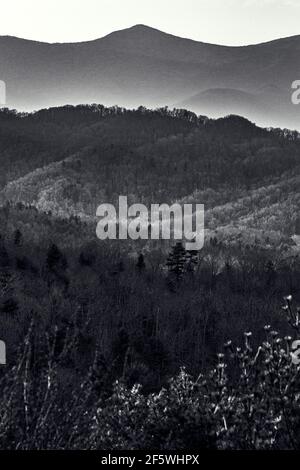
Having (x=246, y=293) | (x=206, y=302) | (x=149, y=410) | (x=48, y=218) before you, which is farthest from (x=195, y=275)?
(x=149, y=410)

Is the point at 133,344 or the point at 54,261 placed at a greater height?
the point at 54,261

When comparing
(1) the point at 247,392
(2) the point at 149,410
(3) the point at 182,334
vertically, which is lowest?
(3) the point at 182,334

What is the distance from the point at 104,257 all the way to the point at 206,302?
40087 mm

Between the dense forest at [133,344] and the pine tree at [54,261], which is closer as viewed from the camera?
the dense forest at [133,344]

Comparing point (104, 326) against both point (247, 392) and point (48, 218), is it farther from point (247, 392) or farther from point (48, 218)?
point (48, 218)

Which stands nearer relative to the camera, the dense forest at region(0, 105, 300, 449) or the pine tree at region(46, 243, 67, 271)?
the dense forest at region(0, 105, 300, 449)

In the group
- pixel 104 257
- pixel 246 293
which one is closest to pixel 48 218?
pixel 104 257

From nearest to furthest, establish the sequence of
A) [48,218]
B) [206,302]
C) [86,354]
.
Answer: [86,354]
[206,302]
[48,218]

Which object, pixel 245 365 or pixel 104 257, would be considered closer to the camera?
pixel 245 365

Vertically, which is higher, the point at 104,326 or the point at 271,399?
the point at 271,399

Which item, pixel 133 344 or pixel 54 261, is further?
pixel 54 261

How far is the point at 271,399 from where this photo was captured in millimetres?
11344

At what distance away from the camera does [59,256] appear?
105 meters
